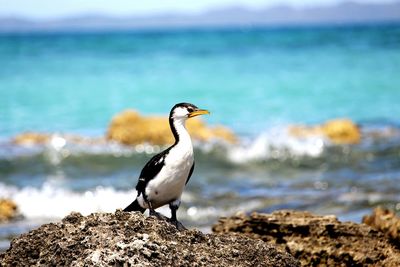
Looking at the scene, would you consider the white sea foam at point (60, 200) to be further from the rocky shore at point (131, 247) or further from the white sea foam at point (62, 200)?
the rocky shore at point (131, 247)

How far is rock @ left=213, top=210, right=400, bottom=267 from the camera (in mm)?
6906

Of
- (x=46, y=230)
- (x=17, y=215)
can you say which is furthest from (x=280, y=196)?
(x=46, y=230)

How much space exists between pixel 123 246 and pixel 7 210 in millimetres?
7624

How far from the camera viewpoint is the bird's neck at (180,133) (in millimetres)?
6816

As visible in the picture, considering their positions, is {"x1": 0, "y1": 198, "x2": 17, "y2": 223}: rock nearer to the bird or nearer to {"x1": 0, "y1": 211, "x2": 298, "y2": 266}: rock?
the bird

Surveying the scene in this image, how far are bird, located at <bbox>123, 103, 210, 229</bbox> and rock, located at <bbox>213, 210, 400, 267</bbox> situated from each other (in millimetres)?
879

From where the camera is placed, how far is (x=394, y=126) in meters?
21.5

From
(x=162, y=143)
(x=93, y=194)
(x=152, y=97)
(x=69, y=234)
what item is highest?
(x=152, y=97)

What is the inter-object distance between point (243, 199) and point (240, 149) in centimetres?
502

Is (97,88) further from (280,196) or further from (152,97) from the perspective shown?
(280,196)

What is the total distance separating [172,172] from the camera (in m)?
6.72

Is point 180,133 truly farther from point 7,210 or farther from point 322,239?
point 7,210

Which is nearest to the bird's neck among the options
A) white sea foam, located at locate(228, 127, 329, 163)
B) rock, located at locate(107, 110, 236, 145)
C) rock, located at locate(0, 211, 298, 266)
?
rock, located at locate(0, 211, 298, 266)

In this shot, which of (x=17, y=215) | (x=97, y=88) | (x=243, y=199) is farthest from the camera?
(x=97, y=88)
